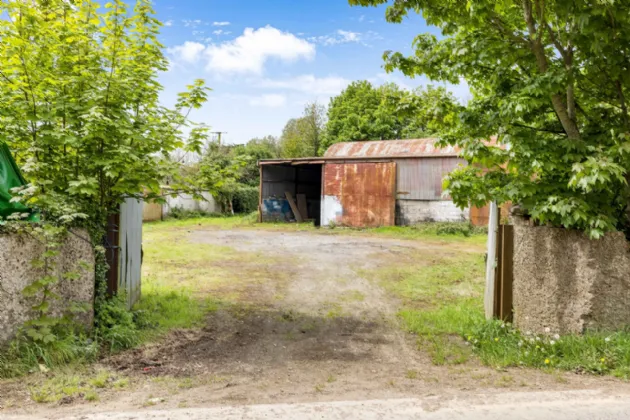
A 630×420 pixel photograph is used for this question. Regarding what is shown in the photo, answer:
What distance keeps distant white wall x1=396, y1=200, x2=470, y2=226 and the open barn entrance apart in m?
4.89

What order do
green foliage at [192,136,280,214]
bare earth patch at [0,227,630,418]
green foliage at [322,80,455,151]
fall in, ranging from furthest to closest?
green foliage at [322,80,455,151] → green foliage at [192,136,280,214] → bare earth patch at [0,227,630,418]

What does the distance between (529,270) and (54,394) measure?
15.8 ft

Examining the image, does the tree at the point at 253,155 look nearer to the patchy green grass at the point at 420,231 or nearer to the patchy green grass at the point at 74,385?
the patchy green grass at the point at 420,231

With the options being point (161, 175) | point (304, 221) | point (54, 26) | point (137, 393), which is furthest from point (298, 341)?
point (304, 221)

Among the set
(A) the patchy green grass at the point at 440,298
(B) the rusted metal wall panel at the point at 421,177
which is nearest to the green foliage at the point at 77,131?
(A) the patchy green grass at the point at 440,298

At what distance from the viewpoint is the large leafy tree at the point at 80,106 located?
4227 mm

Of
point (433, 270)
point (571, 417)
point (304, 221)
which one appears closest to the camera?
point (571, 417)

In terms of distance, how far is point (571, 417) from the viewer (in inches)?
121

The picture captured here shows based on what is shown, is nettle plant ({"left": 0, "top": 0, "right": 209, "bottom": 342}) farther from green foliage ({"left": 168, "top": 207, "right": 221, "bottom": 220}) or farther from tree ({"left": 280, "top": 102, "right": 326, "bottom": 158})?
tree ({"left": 280, "top": 102, "right": 326, "bottom": 158})

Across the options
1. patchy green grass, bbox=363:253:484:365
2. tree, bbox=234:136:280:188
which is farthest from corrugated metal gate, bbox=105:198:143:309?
tree, bbox=234:136:280:188

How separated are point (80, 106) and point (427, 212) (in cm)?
1665

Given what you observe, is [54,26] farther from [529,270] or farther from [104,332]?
[529,270]

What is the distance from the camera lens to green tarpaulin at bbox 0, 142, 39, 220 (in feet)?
14.0

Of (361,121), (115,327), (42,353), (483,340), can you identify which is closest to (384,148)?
(361,121)
